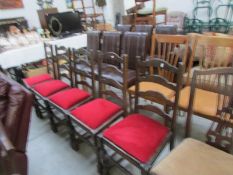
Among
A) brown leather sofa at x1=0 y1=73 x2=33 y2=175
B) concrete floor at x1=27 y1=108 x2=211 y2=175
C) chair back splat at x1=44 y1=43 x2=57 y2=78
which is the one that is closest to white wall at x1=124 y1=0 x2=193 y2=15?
chair back splat at x1=44 y1=43 x2=57 y2=78

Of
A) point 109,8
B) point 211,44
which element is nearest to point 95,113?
point 211,44

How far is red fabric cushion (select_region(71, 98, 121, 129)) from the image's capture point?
1.51m

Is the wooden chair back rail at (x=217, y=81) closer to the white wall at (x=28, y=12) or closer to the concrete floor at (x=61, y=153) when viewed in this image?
the concrete floor at (x=61, y=153)

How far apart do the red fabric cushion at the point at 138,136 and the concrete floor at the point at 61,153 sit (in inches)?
17.8

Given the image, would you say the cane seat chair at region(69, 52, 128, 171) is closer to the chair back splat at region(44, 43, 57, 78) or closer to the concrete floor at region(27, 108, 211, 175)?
the concrete floor at region(27, 108, 211, 175)

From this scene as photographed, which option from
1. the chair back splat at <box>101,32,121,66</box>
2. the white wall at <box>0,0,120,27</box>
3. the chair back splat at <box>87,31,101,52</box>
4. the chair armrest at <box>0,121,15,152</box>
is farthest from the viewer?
the white wall at <box>0,0,120,27</box>

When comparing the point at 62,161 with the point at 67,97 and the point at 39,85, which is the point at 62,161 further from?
the point at 39,85

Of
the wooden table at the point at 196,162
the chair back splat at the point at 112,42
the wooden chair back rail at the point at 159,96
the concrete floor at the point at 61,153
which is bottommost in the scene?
the concrete floor at the point at 61,153

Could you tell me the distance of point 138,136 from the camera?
50.0 inches

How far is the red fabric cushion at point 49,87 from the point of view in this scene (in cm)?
208

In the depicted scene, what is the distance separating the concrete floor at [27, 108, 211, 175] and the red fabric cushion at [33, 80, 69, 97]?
452 millimetres

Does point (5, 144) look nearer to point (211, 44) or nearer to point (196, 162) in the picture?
point (196, 162)

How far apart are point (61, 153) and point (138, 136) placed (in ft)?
3.09

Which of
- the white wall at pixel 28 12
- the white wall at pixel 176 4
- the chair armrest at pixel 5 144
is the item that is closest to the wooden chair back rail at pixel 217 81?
the chair armrest at pixel 5 144
